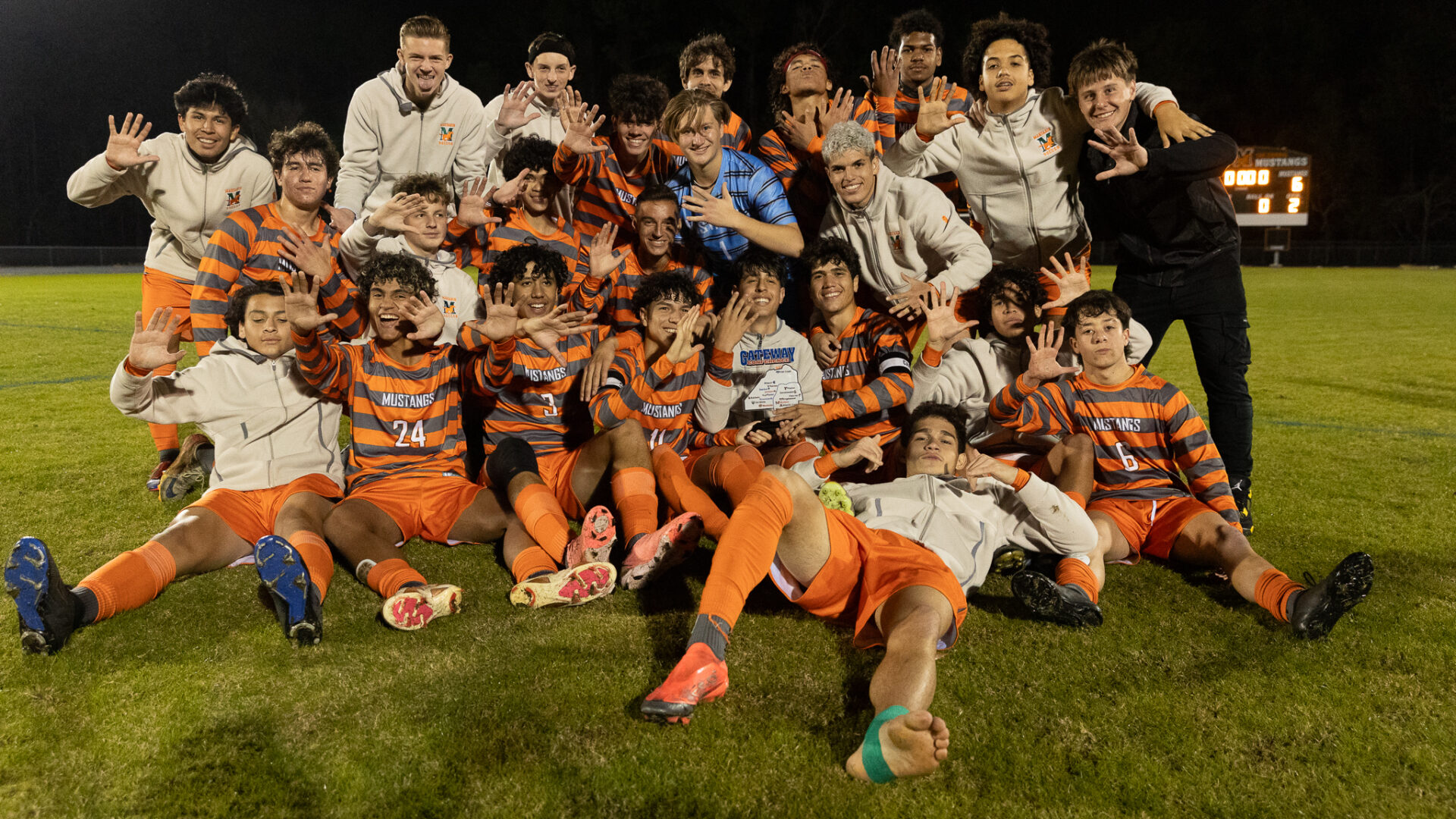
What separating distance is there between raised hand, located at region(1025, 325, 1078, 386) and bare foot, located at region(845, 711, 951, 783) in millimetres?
2105

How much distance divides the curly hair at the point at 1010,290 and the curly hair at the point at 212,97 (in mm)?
3935

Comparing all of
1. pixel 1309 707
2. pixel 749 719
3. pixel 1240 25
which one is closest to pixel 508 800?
pixel 749 719

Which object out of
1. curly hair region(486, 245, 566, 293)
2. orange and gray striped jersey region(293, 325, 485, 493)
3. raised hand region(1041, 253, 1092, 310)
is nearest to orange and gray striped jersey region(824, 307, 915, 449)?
raised hand region(1041, 253, 1092, 310)

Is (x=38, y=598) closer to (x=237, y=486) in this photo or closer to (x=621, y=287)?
(x=237, y=486)

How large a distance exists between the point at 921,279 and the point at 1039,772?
2667 millimetres

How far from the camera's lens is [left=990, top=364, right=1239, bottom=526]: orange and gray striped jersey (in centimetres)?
339

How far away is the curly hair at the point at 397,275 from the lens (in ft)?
11.6

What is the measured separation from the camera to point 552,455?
12.5 feet

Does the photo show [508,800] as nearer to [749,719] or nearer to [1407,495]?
[749,719]

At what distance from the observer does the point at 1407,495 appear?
4.36 m

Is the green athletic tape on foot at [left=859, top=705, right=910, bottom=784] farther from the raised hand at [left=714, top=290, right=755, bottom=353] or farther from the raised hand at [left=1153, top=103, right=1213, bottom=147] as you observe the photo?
the raised hand at [left=1153, top=103, right=1213, bottom=147]

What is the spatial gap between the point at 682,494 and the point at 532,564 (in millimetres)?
652

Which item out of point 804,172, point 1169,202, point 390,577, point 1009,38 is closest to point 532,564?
point 390,577

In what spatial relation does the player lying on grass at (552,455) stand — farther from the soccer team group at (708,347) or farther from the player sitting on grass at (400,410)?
the player sitting on grass at (400,410)
